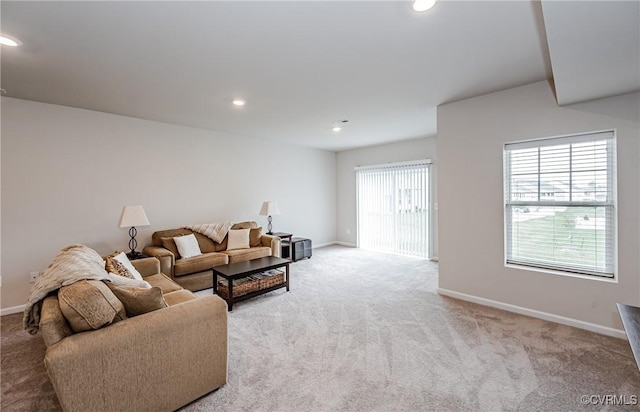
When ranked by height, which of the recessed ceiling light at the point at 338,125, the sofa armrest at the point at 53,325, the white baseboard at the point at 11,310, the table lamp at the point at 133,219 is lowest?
the white baseboard at the point at 11,310

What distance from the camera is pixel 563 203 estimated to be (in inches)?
110

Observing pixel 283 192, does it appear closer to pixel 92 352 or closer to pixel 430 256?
pixel 430 256

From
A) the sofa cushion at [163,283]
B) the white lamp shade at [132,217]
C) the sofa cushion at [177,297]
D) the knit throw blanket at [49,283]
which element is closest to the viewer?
the knit throw blanket at [49,283]

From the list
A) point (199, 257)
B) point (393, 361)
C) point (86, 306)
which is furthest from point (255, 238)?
point (86, 306)

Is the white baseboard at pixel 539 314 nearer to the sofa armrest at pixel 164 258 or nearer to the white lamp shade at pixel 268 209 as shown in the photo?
the white lamp shade at pixel 268 209

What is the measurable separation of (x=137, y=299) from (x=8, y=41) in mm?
2185

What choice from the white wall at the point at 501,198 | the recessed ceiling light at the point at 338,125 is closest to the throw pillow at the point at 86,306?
the white wall at the point at 501,198

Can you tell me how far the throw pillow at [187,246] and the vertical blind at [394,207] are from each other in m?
3.93

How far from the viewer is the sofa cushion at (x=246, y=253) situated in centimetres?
422

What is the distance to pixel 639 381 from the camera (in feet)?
6.28

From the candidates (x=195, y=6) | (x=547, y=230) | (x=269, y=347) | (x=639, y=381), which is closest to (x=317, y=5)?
(x=195, y=6)

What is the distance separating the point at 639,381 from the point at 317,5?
3.36 m

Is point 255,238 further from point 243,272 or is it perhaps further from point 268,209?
point 243,272

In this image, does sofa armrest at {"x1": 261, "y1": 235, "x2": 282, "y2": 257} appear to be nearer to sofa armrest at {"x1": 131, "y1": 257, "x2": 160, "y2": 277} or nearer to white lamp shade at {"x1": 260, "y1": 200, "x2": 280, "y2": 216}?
white lamp shade at {"x1": 260, "y1": 200, "x2": 280, "y2": 216}
